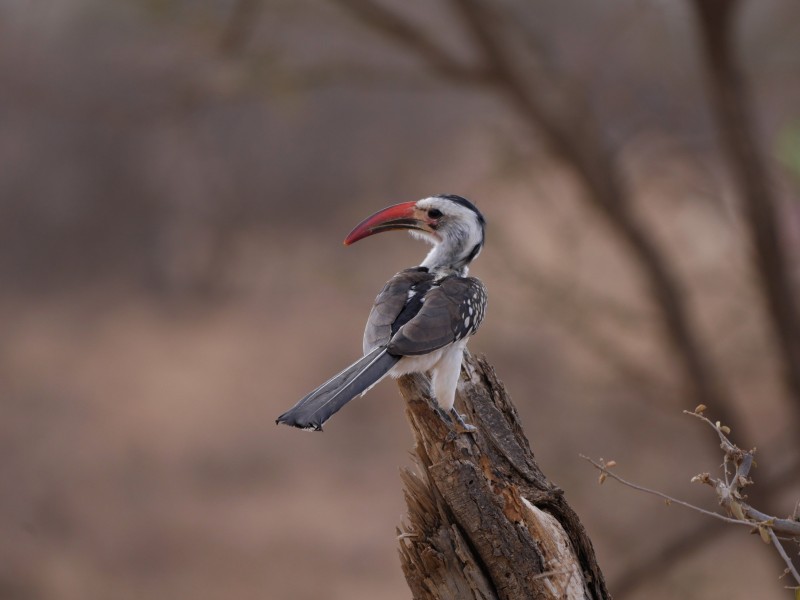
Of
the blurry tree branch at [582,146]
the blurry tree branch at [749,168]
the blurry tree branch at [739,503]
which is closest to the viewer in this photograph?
the blurry tree branch at [739,503]

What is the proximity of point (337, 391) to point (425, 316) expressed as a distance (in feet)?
1.50

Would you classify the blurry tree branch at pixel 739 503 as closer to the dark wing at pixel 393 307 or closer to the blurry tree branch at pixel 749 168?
the dark wing at pixel 393 307

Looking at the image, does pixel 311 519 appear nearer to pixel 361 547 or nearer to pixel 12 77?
pixel 361 547

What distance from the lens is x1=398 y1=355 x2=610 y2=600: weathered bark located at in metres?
2.15

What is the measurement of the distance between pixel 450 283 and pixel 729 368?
5.00 m

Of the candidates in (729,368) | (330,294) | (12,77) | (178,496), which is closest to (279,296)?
(330,294)

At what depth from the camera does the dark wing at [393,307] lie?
8.64 ft

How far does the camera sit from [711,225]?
898 cm

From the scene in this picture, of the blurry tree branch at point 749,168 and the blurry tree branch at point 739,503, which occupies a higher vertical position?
the blurry tree branch at point 749,168

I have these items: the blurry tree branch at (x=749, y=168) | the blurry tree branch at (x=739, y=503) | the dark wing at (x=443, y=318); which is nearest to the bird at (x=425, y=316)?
the dark wing at (x=443, y=318)

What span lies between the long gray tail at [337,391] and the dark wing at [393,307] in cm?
8

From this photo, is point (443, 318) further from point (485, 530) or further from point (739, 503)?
point (739, 503)

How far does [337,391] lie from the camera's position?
7.44ft

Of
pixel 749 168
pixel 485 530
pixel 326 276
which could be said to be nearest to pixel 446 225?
pixel 485 530
